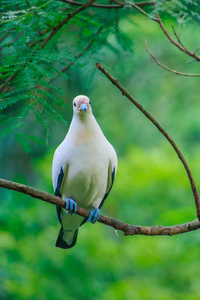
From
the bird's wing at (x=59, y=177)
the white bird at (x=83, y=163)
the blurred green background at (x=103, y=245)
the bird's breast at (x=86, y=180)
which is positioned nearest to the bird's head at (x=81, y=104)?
the white bird at (x=83, y=163)

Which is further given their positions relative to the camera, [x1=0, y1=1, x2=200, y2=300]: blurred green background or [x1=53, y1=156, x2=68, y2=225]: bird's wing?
A: [x1=0, y1=1, x2=200, y2=300]: blurred green background

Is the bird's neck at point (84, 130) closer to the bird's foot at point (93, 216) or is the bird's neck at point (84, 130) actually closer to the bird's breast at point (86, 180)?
the bird's breast at point (86, 180)

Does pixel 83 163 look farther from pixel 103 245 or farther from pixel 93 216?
pixel 103 245

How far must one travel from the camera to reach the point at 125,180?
7.21 metres

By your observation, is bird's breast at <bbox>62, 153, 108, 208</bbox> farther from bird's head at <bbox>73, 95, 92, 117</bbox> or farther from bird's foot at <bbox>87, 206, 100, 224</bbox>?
bird's head at <bbox>73, 95, 92, 117</bbox>

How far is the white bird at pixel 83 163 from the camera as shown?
2.94 meters

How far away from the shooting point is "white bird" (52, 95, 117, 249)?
→ 294 centimetres

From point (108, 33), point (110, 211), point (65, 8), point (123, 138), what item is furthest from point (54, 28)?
point (123, 138)

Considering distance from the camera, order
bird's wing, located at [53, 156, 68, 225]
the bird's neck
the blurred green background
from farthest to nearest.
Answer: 1. the blurred green background
2. bird's wing, located at [53, 156, 68, 225]
3. the bird's neck

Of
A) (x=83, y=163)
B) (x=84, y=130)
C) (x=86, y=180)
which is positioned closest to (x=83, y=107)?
(x=84, y=130)

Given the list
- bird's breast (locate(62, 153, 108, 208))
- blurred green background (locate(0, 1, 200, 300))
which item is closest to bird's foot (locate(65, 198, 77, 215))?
bird's breast (locate(62, 153, 108, 208))

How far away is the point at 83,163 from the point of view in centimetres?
299

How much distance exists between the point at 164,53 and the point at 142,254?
5438mm

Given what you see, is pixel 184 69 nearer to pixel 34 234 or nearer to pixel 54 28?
pixel 34 234
